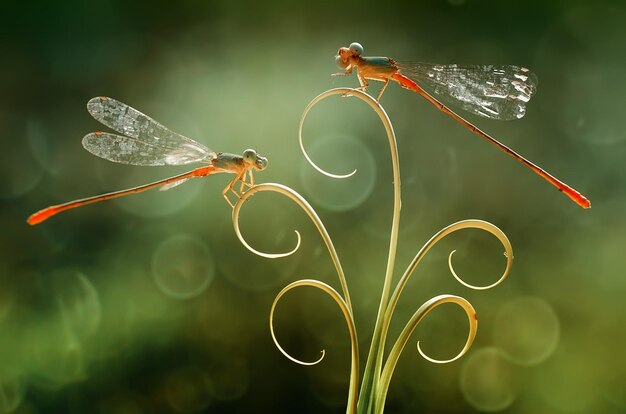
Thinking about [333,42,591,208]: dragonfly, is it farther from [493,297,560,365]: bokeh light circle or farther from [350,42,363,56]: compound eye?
[493,297,560,365]: bokeh light circle

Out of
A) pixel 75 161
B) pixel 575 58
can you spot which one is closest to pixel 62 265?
pixel 75 161

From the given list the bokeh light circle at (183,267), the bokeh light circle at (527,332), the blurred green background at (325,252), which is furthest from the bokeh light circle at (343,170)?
the bokeh light circle at (527,332)

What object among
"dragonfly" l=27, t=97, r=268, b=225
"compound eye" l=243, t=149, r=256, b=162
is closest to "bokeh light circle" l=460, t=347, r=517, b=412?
"dragonfly" l=27, t=97, r=268, b=225

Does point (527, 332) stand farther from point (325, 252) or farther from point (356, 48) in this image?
point (356, 48)

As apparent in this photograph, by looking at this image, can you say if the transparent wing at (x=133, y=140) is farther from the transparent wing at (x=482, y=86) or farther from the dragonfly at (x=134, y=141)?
the transparent wing at (x=482, y=86)

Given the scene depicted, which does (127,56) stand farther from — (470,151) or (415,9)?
(470,151)

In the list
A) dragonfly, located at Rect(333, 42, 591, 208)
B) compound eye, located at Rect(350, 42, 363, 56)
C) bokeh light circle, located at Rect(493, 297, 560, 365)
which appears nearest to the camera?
compound eye, located at Rect(350, 42, 363, 56)

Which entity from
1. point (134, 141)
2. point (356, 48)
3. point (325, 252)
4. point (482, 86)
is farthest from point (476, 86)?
point (325, 252)
